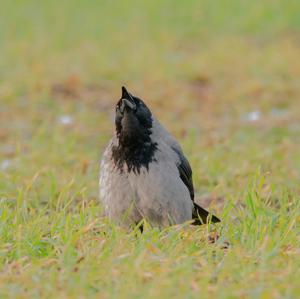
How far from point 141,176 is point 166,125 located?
4461mm

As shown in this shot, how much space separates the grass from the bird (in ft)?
0.52

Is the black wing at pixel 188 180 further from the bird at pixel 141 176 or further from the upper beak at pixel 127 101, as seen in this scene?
the upper beak at pixel 127 101

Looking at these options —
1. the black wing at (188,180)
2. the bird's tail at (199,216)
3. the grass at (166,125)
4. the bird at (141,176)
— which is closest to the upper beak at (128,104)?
the bird at (141,176)

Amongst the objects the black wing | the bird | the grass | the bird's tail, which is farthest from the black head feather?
the bird's tail

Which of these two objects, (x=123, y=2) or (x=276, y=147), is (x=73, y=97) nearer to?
(x=276, y=147)

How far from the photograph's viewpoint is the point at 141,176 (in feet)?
21.5

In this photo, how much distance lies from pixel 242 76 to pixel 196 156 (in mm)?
4273

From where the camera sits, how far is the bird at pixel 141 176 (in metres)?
6.50

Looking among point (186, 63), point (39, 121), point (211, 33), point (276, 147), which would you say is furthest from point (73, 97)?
point (211, 33)

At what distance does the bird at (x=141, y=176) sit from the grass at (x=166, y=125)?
158 millimetres

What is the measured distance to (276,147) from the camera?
9.73 m

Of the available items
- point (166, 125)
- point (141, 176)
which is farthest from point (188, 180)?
point (166, 125)

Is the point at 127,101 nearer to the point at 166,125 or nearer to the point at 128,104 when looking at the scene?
the point at 128,104

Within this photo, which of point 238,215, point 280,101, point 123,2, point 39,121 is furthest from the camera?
point 123,2
